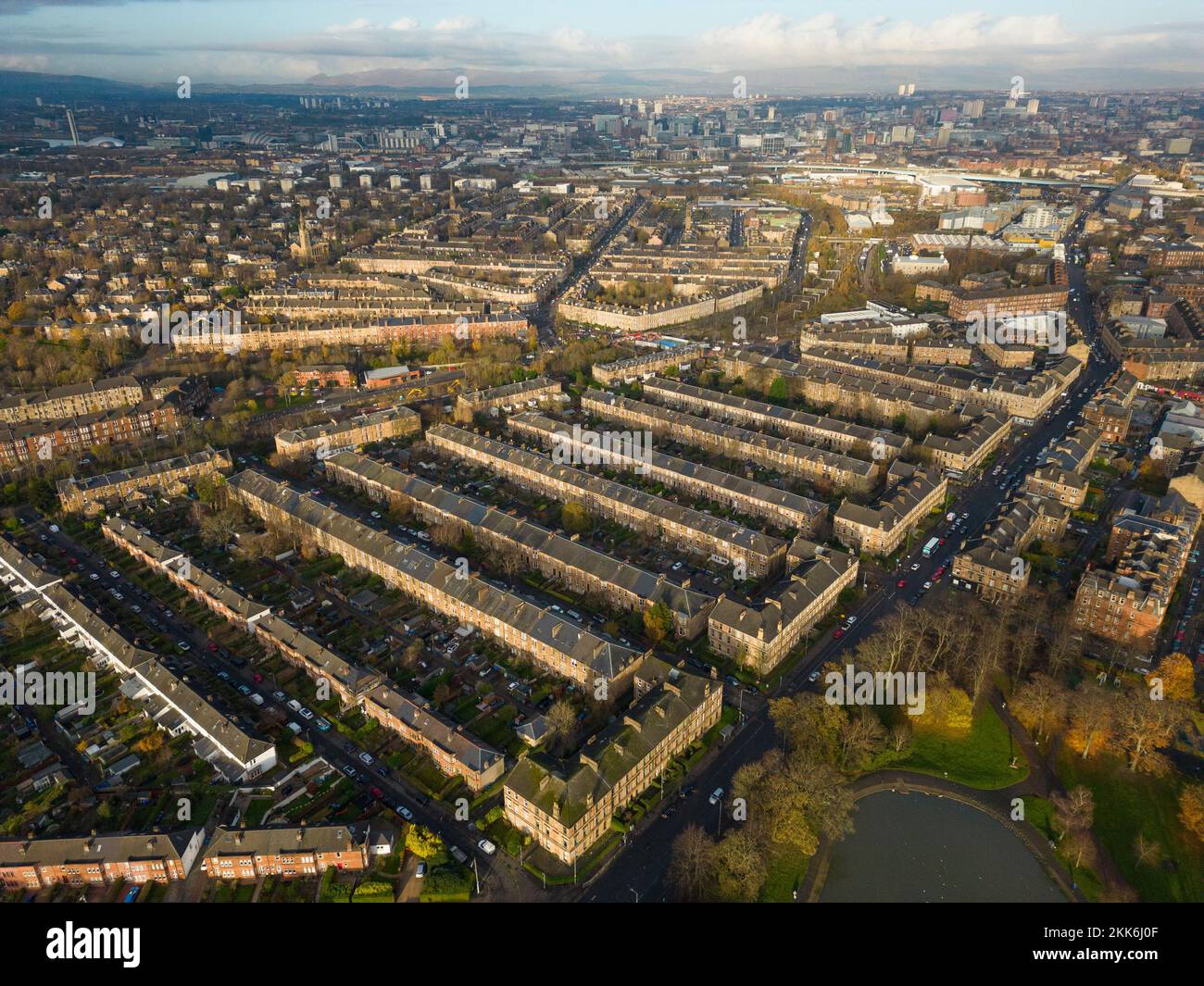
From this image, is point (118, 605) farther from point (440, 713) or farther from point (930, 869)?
point (930, 869)

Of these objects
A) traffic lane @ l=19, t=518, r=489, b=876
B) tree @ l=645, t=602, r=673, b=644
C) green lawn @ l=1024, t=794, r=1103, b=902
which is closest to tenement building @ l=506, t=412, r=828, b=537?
tree @ l=645, t=602, r=673, b=644

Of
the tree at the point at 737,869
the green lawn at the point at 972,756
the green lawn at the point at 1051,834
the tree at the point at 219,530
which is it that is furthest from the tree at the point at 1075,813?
the tree at the point at 219,530

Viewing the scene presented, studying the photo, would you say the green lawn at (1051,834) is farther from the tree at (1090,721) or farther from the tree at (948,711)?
the tree at (948,711)

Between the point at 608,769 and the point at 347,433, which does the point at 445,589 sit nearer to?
the point at 608,769

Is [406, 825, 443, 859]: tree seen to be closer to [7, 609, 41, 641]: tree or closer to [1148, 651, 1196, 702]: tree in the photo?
[7, 609, 41, 641]: tree

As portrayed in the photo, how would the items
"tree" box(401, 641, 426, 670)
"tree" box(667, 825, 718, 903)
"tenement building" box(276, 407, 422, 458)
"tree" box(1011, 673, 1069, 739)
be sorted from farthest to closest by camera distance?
1. "tenement building" box(276, 407, 422, 458)
2. "tree" box(401, 641, 426, 670)
3. "tree" box(1011, 673, 1069, 739)
4. "tree" box(667, 825, 718, 903)

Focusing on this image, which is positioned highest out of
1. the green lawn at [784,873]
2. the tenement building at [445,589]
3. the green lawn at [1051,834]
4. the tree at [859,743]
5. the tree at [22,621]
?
the tenement building at [445,589]

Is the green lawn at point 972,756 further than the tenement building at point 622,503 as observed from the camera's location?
No
